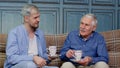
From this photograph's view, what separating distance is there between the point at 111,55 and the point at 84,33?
0.48m

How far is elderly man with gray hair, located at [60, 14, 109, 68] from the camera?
3.23 meters

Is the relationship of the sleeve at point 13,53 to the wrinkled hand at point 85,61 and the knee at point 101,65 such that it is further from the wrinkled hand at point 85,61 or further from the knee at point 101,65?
the knee at point 101,65

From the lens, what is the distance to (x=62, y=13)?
4180 millimetres

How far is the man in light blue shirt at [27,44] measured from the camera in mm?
2834

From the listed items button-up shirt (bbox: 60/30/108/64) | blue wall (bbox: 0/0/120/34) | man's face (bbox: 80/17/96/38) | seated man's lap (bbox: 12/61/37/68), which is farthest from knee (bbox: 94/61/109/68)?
blue wall (bbox: 0/0/120/34)

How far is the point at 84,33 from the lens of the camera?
332cm

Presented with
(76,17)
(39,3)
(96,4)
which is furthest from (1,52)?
(96,4)

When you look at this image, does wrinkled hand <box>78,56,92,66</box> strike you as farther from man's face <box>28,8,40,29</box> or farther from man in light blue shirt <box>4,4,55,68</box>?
man's face <box>28,8,40,29</box>

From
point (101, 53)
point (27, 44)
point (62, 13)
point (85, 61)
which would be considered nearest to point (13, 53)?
point (27, 44)

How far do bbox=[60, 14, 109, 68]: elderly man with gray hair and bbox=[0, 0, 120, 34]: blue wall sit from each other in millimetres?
770

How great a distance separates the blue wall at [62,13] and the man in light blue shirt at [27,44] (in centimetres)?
91

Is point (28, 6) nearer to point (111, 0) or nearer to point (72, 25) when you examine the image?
point (72, 25)

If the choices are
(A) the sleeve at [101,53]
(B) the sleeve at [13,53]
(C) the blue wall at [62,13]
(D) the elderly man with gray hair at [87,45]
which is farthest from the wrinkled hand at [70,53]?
(C) the blue wall at [62,13]

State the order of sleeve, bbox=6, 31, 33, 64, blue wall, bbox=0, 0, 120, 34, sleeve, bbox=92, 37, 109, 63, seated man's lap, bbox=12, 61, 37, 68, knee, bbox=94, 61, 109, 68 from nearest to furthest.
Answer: seated man's lap, bbox=12, 61, 37, 68 → sleeve, bbox=6, 31, 33, 64 → knee, bbox=94, 61, 109, 68 → sleeve, bbox=92, 37, 109, 63 → blue wall, bbox=0, 0, 120, 34
